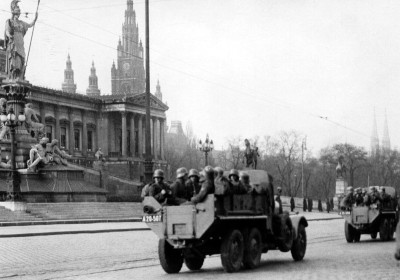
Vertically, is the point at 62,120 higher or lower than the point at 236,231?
higher

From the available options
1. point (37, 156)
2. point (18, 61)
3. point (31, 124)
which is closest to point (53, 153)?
point (37, 156)

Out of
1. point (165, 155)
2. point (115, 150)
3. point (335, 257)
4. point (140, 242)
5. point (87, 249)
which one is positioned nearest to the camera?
point (335, 257)

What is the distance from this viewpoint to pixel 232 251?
1463 cm

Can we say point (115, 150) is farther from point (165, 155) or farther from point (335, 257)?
point (335, 257)

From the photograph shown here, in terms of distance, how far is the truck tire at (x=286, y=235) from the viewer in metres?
16.6

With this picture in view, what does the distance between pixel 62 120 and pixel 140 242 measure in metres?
76.4

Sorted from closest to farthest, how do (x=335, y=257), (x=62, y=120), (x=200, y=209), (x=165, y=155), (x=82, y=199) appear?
(x=200, y=209) → (x=335, y=257) → (x=82, y=199) → (x=62, y=120) → (x=165, y=155)

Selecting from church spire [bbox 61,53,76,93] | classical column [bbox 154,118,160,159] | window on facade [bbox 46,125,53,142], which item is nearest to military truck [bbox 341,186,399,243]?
window on facade [bbox 46,125,53,142]

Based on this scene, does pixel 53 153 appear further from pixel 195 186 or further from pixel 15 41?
pixel 195 186

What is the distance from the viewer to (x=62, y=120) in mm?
98312

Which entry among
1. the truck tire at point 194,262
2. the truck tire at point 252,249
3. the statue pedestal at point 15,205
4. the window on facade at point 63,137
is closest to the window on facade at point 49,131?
the window on facade at point 63,137

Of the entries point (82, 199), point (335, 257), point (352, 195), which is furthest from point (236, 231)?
point (82, 199)

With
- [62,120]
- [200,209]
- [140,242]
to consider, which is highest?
[62,120]

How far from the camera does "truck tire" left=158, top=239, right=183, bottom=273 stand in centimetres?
1469
